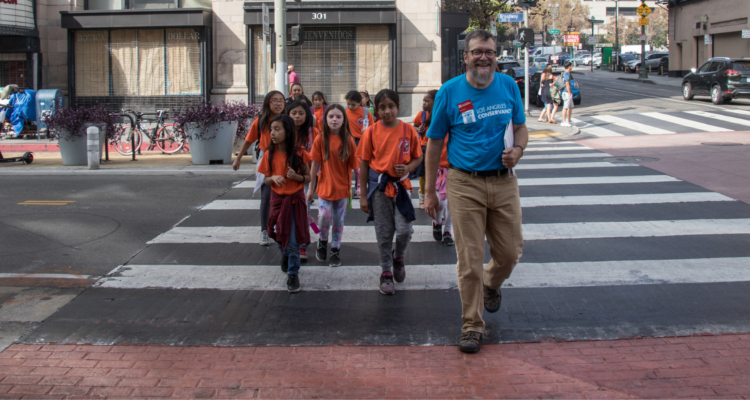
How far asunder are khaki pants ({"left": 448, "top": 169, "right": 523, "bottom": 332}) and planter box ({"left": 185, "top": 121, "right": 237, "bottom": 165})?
32.8 feet

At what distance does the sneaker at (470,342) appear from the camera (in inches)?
174

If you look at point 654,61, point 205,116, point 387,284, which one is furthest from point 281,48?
point 654,61

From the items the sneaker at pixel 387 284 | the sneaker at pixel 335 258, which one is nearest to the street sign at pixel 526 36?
the sneaker at pixel 335 258

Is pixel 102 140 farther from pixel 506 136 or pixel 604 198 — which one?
pixel 506 136

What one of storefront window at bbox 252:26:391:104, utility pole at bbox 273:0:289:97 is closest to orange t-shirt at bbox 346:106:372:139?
utility pole at bbox 273:0:289:97

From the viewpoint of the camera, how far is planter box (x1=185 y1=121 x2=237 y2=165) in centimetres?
1362

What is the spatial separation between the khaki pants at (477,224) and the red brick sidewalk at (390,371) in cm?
38

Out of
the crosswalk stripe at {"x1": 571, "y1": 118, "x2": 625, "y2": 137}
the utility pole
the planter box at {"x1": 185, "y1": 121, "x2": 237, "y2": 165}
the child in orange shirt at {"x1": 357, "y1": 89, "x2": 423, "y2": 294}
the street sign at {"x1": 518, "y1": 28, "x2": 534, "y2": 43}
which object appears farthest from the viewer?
the street sign at {"x1": 518, "y1": 28, "x2": 534, "y2": 43}

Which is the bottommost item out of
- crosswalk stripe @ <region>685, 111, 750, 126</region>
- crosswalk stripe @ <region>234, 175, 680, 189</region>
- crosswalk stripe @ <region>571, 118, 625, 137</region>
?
crosswalk stripe @ <region>234, 175, 680, 189</region>

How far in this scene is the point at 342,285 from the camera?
19.7ft

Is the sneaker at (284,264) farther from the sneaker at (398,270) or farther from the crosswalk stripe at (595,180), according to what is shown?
the crosswalk stripe at (595,180)

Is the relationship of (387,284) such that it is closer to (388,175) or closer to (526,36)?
(388,175)

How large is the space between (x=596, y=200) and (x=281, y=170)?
5223mm

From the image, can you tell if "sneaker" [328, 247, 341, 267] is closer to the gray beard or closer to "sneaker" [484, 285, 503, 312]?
"sneaker" [484, 285, 503, 312]
